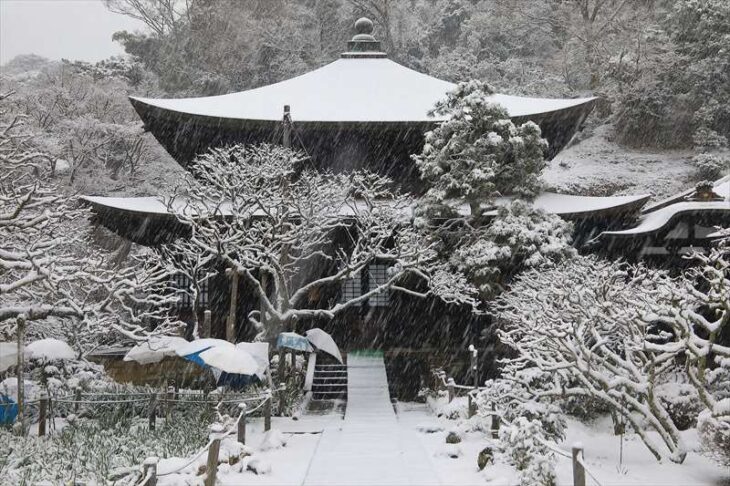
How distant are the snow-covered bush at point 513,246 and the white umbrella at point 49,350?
28.1 feet

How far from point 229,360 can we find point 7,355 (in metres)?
4.85

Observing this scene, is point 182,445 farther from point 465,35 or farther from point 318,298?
point 465,35

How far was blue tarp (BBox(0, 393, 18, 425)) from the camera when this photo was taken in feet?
43.8

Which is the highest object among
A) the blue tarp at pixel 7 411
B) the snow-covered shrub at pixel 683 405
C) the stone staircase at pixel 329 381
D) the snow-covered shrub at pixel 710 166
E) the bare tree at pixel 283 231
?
the snow-covered shrub at pixel 710 166

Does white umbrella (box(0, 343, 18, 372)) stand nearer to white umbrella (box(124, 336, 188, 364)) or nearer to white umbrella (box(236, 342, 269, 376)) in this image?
white umbrella (box(124, 336, 188, 364))

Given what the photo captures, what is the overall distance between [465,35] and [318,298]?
1072 inches

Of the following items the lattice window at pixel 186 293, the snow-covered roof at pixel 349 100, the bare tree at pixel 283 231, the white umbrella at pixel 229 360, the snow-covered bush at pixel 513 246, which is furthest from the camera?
the snow-covered roof at pixel 349 100

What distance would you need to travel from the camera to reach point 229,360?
12297 mm

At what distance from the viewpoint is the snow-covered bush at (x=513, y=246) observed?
48.8ft

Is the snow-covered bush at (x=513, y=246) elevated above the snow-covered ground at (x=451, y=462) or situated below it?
above

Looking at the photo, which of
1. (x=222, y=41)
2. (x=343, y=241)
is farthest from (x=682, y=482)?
(x=222, y=41)

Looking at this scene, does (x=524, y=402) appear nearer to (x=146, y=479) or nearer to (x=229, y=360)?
(x=229, y=360)

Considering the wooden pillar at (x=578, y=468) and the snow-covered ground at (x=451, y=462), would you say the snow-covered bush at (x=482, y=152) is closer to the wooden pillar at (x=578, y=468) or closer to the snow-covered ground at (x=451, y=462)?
the snow-covered ground at (x=451, y=462)

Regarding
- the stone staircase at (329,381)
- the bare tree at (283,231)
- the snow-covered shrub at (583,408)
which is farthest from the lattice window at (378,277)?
the snow-covered shrub at (583,408)
